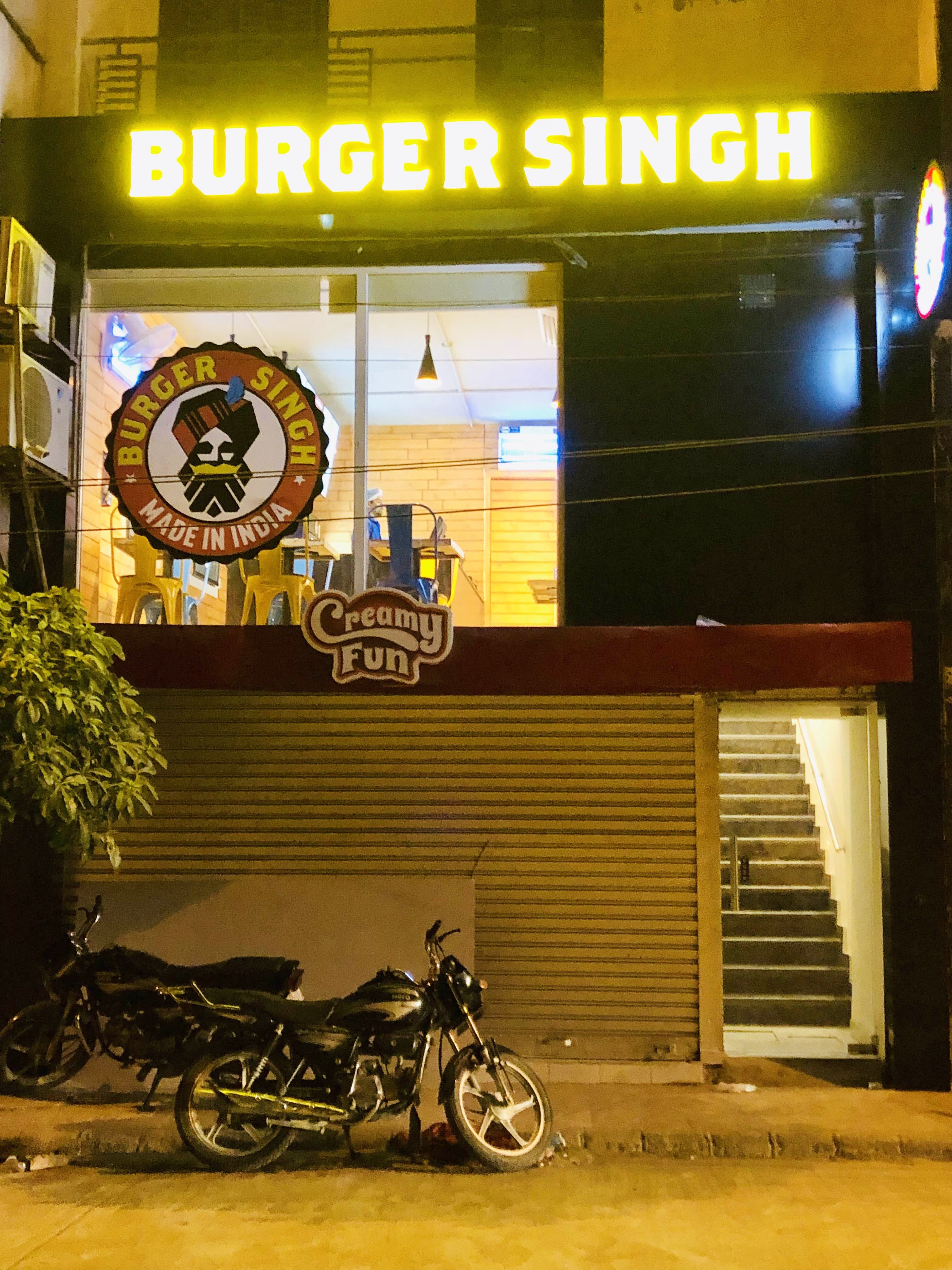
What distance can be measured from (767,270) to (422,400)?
12.1 feet

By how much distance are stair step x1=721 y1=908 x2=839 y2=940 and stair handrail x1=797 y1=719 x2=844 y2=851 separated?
2.19 feet

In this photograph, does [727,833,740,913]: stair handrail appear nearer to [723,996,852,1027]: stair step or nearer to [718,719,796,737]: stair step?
[723,996,852,1027]: stair step

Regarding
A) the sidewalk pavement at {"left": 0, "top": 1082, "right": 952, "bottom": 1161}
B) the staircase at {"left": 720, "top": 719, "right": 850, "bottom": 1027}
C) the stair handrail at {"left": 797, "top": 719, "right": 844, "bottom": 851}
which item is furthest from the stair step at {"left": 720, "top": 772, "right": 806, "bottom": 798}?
the sidewalk pavement at {"left": 0, "top": 1082, "right": 952, "bottom": 1161}

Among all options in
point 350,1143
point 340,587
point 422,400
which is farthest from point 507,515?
point 350,1143

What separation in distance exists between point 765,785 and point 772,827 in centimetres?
53

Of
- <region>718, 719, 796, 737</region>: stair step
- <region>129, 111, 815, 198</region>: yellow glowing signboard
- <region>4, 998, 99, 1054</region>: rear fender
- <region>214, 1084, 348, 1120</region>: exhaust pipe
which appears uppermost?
<region>129, 111, 815, 198</region>: yellow glowing signboard

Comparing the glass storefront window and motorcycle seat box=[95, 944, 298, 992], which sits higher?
the glass storefront window

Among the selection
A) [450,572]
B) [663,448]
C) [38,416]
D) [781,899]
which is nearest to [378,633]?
[450,572]

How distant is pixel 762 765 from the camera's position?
12.4 meters

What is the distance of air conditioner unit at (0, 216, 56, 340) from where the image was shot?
938cm

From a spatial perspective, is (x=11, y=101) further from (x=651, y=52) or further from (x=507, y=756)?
(x=507, y=756)

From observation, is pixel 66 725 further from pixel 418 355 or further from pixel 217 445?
pixel 418 355

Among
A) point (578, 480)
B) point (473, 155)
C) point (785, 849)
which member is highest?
point (473, 155)

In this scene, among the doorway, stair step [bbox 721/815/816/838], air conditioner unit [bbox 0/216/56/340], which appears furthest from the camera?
stair step [bbox 721/815/816/838]
